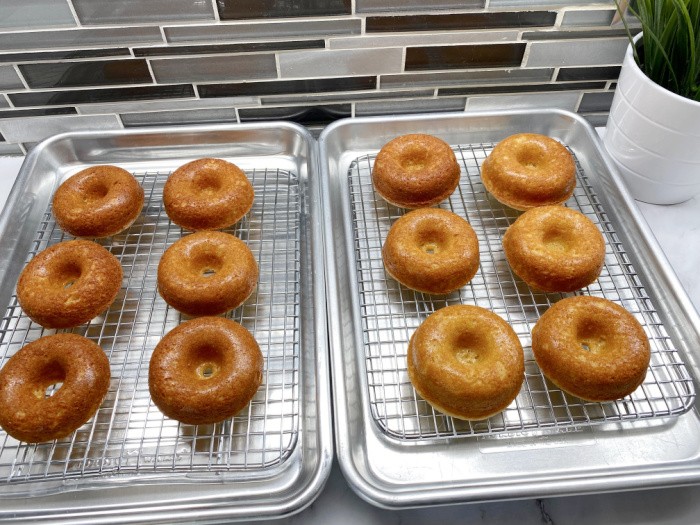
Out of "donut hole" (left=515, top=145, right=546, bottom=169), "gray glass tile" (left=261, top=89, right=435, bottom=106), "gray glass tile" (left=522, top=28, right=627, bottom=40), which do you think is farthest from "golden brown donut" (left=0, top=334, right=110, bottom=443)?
"gray glass tile" (left=522, top=28, right=627, bottom=40)

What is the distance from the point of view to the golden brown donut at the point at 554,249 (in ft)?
4.84

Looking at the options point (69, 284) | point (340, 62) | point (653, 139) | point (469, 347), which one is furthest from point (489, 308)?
point (69, 284)

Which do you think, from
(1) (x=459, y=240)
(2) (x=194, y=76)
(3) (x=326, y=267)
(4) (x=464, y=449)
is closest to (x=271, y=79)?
(2) (x=194, y=76)

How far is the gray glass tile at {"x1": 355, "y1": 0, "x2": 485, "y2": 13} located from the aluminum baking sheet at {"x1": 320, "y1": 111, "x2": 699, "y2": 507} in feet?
1.57

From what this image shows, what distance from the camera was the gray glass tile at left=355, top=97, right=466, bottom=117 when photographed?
6.32 ft

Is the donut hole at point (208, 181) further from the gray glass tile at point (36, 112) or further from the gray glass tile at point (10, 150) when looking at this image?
the gray glass tile at point (10, 150)

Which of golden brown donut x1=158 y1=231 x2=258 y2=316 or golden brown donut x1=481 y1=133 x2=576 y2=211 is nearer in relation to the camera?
golden brown donut x1=158 y1=231 x2=258 y2=316

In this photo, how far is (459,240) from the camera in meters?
1.53

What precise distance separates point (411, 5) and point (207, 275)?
1.03m

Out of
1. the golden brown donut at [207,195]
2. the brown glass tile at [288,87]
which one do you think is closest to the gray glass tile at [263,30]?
the brown glass tile at [288,87]

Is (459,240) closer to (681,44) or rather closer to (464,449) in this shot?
(464,449)

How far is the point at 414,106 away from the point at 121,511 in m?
1.55

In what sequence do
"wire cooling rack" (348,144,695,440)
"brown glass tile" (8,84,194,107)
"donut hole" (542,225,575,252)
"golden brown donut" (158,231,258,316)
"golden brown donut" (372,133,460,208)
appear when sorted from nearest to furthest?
"wire cooling rack" (348,144,695,440)
"golden brown donut" (158,231,258,316)
"donut hole" (542,225,575,252)
"golden brown donut" (372,133,460,208)
"brown glass tile" (8,84,194,107)

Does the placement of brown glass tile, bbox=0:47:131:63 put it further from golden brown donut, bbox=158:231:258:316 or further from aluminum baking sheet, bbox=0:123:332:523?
golden brown donut, bbox=158:231:258:316
